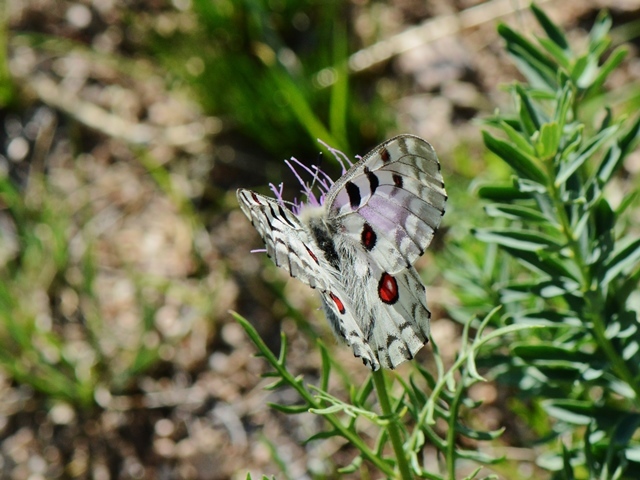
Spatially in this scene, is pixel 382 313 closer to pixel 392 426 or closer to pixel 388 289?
pixel 388 289

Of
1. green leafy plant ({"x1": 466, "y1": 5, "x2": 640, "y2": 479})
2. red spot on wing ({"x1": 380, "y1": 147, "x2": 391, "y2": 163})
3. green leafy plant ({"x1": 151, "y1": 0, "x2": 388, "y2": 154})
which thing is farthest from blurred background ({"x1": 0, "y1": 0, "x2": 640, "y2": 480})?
red spot on wing ({"x1": 380, "y1": 147, "x2": 391, "y2": 163})

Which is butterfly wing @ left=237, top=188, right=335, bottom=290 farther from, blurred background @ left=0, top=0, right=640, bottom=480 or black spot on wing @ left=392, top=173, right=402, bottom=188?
blurred background @ left=0, top=0, right=640, bottom=480

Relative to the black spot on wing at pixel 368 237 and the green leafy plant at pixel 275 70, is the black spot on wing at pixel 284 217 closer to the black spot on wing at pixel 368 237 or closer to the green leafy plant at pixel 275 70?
the black spot on wing at pixel 368 237

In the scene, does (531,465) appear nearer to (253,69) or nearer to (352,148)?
(352,148)

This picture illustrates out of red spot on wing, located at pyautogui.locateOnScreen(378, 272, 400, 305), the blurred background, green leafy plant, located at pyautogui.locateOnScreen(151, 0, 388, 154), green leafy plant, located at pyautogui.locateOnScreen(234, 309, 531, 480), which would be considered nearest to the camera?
green leafy plant, located at pyautogui.locateOnScreen(234, 309, 531, 480)

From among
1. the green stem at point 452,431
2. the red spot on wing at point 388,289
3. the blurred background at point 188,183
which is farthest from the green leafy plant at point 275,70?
the green stem at point 452,431
